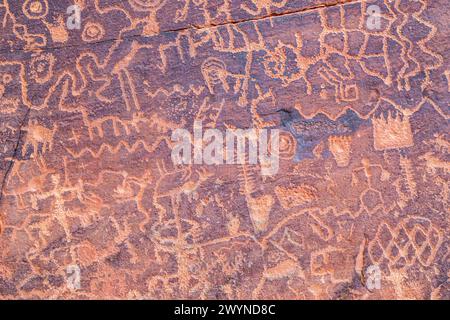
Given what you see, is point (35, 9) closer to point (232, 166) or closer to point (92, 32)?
point (92, 32)

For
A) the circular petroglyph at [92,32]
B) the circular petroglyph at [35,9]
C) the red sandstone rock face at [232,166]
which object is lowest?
the red sandstone rock face at [232,166]

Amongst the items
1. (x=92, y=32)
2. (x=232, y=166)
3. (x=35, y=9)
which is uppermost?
(x=35, y=9)

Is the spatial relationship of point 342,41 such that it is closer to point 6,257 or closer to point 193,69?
point 193,69

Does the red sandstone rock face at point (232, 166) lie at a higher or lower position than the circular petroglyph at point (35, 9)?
lower

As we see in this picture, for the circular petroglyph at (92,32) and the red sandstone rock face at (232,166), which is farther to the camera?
the circular petroglyph at (92,32)

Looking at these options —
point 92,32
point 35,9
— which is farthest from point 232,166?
point 35,9

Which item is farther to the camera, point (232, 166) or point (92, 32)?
point (92, 32)

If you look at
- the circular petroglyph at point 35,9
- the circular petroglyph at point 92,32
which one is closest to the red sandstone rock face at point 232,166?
the circular petroglyph at point 92,32

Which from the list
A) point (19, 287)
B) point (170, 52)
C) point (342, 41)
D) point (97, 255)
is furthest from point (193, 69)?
point (19, 287)

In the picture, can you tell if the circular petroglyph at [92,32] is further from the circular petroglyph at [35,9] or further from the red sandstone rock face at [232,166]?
the circular petroglyph at [35,9]
